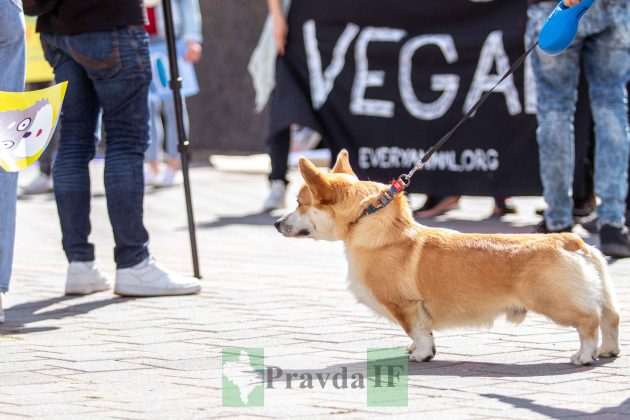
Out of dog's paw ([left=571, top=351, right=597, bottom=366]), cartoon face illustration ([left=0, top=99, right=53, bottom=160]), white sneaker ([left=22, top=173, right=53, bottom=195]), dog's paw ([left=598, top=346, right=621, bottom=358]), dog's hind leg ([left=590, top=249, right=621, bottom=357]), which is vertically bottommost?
white sneaker ([left=22, top=173, right=53, bottom=195])

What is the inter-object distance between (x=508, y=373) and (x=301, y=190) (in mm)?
1050

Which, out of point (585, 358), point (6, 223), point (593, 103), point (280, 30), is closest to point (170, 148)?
point (280, 30)

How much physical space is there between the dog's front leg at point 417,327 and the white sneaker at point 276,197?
4.90m

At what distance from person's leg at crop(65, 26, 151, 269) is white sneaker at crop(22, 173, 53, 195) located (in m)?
5.28

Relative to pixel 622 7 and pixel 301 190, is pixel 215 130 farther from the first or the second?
pixel 301 190

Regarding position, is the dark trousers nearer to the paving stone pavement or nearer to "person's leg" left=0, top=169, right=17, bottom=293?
the paving stone pavement

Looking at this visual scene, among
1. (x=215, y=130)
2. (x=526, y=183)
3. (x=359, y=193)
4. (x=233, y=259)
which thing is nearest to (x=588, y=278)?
(x=359, y=193)

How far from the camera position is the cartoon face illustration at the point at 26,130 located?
15.0 feet

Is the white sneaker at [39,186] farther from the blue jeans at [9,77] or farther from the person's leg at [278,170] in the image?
the blue jeans at [9,77]

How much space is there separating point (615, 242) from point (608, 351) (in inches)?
87.5

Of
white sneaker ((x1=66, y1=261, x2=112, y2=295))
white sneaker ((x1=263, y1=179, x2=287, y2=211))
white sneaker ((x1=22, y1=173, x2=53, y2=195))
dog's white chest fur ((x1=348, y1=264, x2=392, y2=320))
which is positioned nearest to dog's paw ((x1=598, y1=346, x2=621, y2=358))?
dog's white chest fur ((x1=348, y1=264, x2=392, y2=320))

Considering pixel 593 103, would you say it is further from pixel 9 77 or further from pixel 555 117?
pixel 9 77

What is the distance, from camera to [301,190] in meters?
4.45

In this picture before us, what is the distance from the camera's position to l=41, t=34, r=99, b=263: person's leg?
18.3 feet
